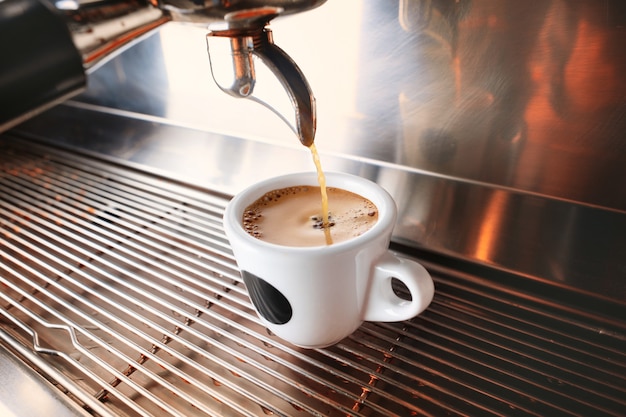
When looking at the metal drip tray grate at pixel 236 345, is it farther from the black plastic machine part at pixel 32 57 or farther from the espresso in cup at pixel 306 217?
the black plastic machine part at pixel 32 57

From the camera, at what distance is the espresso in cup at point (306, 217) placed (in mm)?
384

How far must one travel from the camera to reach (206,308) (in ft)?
1.42

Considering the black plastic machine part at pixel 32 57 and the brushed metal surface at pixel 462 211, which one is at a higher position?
the black plastic machine part at pixel 32 57

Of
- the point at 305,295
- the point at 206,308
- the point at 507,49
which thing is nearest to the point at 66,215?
the point at 206,308

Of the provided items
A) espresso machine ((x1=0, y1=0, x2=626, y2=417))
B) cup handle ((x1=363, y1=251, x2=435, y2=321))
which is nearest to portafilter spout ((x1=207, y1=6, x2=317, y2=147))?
espresso machine ((x1=0, y1=0, x2=626, y2=417))

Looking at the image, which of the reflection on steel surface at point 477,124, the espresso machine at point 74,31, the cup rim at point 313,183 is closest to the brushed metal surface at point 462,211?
the reflection on steel surface at point 477,124

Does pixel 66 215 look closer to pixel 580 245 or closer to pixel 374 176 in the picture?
pixel 374 176

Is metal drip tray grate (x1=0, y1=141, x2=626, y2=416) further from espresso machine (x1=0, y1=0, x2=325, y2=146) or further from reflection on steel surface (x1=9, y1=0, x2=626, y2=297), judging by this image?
espresso machine (x1=0, y1=0, x2=325, y2=146)

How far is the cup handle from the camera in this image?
346 mm

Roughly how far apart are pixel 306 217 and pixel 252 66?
12 centimetres

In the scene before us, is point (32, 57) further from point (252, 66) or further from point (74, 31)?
point (252, 66)

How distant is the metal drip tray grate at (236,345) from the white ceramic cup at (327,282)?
0.03 m

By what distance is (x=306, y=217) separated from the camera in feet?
1.34

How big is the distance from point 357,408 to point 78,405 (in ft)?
0.62
